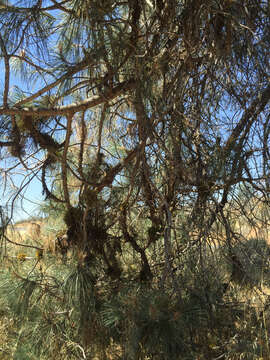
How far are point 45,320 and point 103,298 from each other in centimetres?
23

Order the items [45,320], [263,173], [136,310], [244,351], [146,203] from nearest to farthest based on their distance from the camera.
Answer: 1. [136,310]
2. [244,351]
3. [263,173]
4. [45,320]
5. [146,203]

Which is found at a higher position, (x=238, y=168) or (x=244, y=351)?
(x=238, y=168)

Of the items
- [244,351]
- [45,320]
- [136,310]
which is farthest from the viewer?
[45,320]

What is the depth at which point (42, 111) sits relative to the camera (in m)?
1.07

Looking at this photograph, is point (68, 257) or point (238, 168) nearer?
point (238, 168)

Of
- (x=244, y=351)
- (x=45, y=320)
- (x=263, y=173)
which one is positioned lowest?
(x=244, y=351)

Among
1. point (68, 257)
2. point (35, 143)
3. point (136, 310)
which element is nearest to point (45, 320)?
point (68, 257)

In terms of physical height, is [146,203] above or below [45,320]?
above

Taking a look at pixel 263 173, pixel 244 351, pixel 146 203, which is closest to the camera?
pixel 244 351

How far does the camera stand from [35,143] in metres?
1.29

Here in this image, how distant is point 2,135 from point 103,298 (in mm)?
662

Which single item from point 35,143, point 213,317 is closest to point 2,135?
point 35,143

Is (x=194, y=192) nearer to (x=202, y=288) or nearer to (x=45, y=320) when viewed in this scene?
(x=202, y=288)

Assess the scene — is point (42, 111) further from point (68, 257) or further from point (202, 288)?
point (202, 288)
